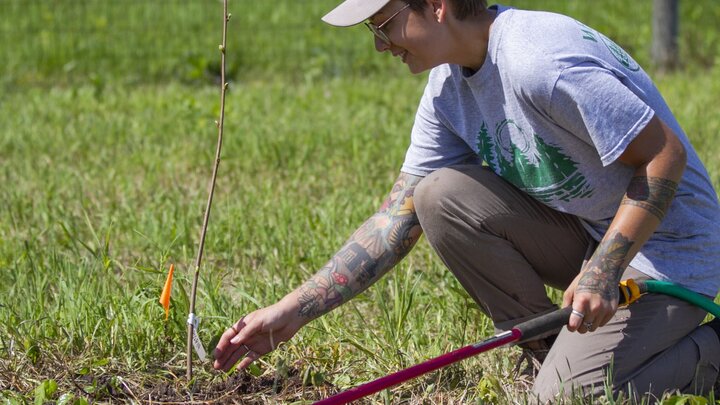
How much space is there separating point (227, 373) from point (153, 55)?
526cm

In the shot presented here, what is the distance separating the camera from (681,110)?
5750 mm

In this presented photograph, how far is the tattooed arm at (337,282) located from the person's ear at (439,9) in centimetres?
53

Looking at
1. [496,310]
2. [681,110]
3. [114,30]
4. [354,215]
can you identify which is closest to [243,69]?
[114,30]

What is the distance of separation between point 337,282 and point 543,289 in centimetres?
54

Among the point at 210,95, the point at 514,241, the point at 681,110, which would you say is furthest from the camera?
the point at 210,95

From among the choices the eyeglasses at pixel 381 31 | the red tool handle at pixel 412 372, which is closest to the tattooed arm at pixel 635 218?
the red tool handle at pixel 412 372

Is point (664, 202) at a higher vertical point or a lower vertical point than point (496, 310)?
higher

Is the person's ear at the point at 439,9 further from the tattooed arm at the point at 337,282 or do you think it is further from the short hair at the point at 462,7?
the tattooed arm at the point at 337,282

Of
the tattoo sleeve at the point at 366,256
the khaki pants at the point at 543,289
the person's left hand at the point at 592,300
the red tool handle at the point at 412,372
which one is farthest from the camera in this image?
the tattoo sleeve at the point at 366,256

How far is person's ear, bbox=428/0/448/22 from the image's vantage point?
2.53 metres

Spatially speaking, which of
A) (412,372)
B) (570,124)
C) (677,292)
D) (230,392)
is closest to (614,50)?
(570,124)

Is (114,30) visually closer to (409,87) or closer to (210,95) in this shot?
(210,95)

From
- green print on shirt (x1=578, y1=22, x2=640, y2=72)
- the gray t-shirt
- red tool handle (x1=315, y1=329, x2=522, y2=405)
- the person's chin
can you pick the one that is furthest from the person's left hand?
the person's chin

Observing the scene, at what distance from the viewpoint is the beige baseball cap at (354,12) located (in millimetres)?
2502
